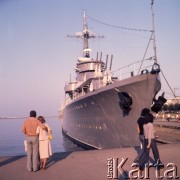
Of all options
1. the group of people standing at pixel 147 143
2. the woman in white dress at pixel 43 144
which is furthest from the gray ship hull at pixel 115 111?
the woman in white dress at pixel 43 144

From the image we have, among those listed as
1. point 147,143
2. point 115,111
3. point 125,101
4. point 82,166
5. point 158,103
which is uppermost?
point 125,101

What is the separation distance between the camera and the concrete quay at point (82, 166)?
6.87 metres

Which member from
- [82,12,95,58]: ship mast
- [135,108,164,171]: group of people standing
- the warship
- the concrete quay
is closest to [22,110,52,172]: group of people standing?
the concrete quay

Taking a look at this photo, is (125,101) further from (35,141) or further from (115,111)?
(35,141)

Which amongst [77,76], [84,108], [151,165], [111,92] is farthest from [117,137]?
[77,76]

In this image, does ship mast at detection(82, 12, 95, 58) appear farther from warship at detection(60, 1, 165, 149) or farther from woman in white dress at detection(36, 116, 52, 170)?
woman in white dress at detection(36, 116, 52, 170)

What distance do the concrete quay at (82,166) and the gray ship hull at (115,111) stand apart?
4.72 metres

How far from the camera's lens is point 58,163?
862 centimetres

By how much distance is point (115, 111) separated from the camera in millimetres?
17125

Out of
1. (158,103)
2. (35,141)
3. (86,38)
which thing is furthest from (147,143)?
(86,38)

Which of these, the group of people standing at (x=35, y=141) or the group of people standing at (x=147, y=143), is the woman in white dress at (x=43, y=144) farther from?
the group of people standing at (x=147, y=143)

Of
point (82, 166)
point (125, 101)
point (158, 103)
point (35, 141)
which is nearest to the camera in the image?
point (35, 141)

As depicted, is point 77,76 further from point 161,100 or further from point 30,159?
point 30,159

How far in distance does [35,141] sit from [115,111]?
10.0 m
